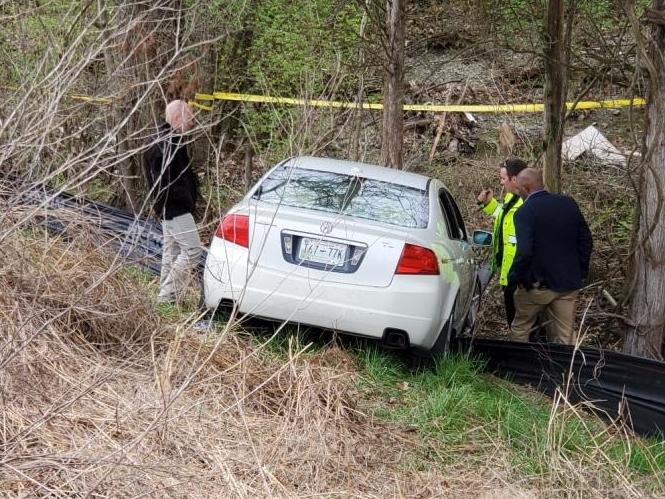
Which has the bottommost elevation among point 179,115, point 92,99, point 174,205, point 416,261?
point 416,261

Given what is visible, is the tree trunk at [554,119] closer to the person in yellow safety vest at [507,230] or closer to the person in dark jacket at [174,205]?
the person in yellow safety vest at [507,230]

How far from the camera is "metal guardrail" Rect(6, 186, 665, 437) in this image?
6.56 m

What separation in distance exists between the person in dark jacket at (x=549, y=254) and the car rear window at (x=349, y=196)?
0.99m

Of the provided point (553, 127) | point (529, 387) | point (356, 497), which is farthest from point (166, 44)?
point (356, 497)

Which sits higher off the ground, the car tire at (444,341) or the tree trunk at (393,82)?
the tree trunk at (393,82)

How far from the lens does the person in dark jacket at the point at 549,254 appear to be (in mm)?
7758

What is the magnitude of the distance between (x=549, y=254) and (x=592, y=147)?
600 centimetres

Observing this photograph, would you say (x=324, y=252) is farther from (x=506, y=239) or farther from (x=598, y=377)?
(x=506, y=239)

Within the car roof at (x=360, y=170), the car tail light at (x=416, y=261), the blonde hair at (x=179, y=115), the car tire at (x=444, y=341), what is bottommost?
the car tire at (x=444, y=341)

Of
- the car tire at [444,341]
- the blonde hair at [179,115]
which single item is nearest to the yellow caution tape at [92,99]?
the blonde hair at [179,115]

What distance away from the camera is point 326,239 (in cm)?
652

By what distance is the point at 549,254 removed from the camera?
7.84 m

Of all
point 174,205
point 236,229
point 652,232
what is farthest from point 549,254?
point 174,205

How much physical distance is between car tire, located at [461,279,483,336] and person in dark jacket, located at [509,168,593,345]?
0.53 meters
